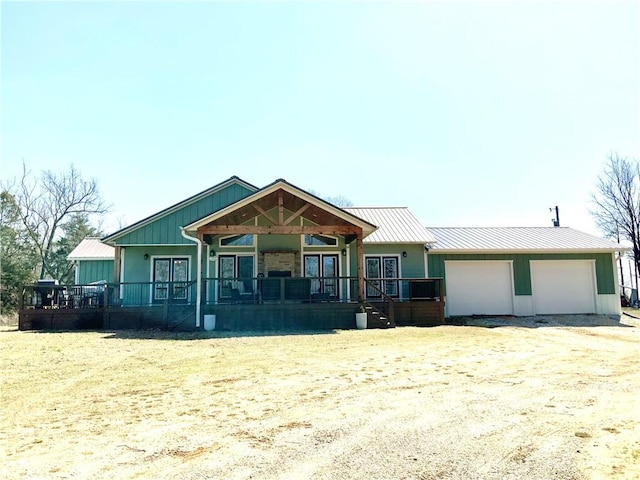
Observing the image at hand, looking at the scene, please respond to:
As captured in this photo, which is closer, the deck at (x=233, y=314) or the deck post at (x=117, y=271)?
the deck at (x=233, y=314)

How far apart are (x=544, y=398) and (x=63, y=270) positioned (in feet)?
104

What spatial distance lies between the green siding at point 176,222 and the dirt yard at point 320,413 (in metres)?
7.72

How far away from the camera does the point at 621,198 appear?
27453 millimetres

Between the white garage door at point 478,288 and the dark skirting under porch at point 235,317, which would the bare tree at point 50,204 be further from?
the white garage door at point 478,288

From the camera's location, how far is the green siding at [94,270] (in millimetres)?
20406

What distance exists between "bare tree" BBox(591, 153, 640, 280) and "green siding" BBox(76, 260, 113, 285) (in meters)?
28.8

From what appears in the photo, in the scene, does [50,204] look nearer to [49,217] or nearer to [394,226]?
[49,217]

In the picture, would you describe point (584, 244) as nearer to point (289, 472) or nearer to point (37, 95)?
point (289, 472)

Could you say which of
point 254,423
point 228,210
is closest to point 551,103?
point 228,210

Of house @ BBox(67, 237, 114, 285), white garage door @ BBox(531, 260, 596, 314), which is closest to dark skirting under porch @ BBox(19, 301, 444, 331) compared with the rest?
white garage door @ BBox(531, 260, 596, 314)

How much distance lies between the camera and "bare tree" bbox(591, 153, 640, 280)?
88.5ft

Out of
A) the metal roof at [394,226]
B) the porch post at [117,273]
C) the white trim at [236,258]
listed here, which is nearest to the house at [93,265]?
the porch post at [117,273]

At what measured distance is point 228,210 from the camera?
12.7m

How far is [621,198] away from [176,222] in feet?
87.0
